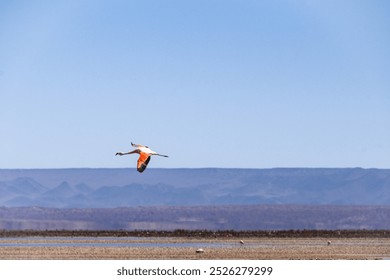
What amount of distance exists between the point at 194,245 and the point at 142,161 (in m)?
24.3

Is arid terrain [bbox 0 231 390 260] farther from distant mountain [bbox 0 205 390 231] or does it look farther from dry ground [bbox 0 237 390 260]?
distant mountain [bbox 0 205 390 231]

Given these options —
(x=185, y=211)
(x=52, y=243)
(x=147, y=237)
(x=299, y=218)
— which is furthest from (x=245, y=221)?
A: (x=52, y=243)

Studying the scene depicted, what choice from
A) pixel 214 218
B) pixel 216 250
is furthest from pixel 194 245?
pixel 214 218

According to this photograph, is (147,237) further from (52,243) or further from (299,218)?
(299,218)

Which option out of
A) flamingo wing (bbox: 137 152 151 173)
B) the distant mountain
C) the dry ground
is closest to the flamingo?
flamingo wing (bbox: 137 152 151 173)

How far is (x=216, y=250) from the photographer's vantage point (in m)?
66.1

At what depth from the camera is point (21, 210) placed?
19638cm

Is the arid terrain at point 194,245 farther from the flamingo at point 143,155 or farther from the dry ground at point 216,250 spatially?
the flamingo at point 143,155

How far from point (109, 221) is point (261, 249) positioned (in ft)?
314

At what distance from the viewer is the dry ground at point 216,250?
61.3m

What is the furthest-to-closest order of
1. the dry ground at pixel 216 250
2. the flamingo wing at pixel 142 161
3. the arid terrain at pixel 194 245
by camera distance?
1. the arid terrain at pixel 194 245
2. the dry ground at pixel 216 250
3. the flamingo wing at pixel 142 161

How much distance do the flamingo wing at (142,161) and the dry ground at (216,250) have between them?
11940mm

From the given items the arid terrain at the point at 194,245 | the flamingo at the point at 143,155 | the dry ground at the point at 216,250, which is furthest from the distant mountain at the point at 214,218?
the flamingo at the point at 143,155

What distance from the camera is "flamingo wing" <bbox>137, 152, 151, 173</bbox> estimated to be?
47625mm
